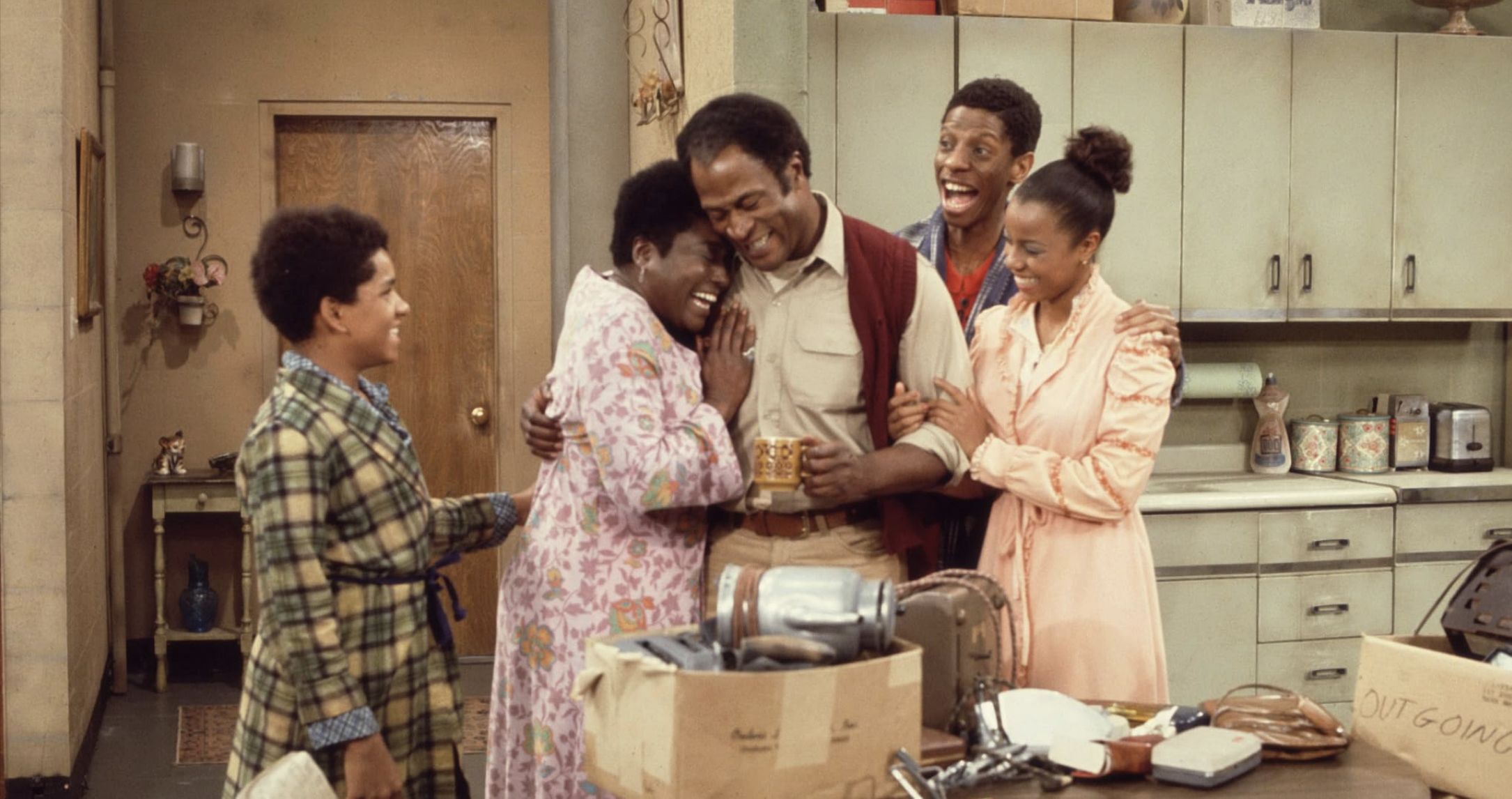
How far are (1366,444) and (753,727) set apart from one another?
3.91m

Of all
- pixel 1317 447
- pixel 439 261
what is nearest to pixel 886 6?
pixel 1317 447

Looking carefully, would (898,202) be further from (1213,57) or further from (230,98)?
(230,98)

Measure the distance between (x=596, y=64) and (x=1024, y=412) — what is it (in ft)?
8.07

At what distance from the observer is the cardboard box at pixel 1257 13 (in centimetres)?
461

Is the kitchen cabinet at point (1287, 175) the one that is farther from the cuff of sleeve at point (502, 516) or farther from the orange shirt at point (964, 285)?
the cuff of sleeve at point (502, 516)

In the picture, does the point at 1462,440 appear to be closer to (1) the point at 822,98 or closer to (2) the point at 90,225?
(1) the point at 822,98

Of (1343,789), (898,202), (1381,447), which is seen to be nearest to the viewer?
(1343,789)

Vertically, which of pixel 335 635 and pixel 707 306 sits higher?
pixel 707 306

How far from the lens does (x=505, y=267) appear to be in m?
6.15

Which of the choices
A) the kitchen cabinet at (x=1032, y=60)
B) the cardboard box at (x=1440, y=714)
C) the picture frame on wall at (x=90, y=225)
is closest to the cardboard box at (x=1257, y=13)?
the kitchen cabinet at (x=1032, y=60)

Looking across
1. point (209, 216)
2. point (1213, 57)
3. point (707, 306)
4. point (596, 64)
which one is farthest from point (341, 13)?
point (707, 306)

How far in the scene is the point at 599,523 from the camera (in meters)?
2.42

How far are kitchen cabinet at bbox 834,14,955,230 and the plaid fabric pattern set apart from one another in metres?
2.20

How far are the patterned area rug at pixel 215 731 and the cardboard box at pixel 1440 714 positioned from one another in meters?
3.25
